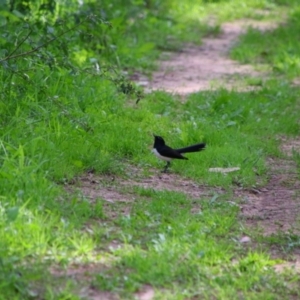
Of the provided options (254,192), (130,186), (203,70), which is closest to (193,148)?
(254,192)

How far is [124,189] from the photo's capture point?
6.09 m

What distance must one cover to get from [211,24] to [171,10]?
871mm

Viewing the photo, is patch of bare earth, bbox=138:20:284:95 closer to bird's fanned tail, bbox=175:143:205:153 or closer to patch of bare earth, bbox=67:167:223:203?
bird's fanned tail, bbox=175:143:205:153

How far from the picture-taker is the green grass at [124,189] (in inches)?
178

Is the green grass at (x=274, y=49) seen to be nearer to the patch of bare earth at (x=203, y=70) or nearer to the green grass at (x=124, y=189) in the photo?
the patch of bare earth at (x=203, y=70)

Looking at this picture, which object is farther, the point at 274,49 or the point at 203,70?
the point at 274,49

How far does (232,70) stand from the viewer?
11.3 m

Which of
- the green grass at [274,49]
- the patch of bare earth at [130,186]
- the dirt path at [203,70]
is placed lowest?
the patch of bare earth at [130,186]

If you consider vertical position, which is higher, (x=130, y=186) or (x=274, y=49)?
(x=274, y=49)

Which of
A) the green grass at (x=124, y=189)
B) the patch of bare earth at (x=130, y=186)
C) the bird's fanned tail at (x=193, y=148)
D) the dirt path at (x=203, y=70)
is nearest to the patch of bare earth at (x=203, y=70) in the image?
the dirt path at (x=203, y=70)

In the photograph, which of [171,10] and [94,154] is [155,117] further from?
[171,10]

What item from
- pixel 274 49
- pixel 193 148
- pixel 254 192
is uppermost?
pixel 274 49

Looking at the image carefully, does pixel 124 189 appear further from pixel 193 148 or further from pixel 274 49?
pixel 274 49

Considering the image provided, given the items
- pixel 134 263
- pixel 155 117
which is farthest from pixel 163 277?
pixel 155 117
